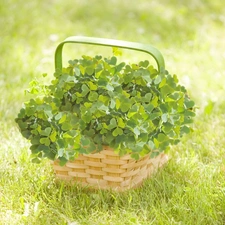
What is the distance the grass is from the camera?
1.87 metres

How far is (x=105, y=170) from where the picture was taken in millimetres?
1960

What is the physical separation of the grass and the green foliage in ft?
0.58

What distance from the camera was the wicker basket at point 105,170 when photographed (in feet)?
6.33

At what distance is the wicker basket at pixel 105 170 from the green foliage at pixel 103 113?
0.20 feet

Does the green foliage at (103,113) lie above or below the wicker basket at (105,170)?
above

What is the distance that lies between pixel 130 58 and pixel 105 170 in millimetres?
1584

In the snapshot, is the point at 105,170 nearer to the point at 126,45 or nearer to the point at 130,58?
the point at 126,45

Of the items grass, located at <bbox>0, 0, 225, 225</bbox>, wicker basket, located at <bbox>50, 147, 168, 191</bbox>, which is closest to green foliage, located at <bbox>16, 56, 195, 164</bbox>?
wicker basket, located at <bbox>50, 147, 168, 191</bbox>

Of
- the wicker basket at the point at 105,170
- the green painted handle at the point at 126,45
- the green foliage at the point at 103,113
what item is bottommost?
the wicker basket at the point at 105,170

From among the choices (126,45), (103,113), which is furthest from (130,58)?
(103,113)

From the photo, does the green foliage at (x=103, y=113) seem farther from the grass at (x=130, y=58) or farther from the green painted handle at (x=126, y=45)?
the grass at (x=130, y=58)

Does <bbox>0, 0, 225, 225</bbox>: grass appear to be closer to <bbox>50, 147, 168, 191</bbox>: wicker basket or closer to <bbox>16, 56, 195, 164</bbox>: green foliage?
<bbox>50, 147, 168, 191</bbox>: wicker basket

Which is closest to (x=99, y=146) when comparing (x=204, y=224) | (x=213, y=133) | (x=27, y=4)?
(x=204, y=224)

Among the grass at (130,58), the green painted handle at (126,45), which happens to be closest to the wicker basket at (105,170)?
the grass at (130,58)
